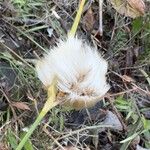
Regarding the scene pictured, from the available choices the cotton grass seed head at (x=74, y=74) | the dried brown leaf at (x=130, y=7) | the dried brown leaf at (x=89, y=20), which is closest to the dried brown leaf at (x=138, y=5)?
the dried brown leaf at (x=130, y=7)

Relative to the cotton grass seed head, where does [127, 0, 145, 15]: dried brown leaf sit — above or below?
below

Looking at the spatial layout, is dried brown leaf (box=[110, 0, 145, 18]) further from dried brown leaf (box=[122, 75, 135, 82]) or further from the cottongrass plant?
the cottongrass plant

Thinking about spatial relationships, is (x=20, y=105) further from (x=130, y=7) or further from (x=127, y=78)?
(x=130, y=7)

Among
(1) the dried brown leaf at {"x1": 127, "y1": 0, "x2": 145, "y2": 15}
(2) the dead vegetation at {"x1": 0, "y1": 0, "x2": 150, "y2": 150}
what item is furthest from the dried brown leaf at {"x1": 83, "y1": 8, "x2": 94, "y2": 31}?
(1) the dried brown leaf at {"x1": 127, "y1": 0, "x2": 145, "y2": 15}

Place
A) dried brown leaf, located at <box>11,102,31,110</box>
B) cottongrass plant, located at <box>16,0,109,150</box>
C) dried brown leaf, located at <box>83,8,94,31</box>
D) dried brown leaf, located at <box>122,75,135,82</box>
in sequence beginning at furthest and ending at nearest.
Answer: dried brown leaf, located at <box>83,8,94,31</box>, dried brown leaf, located at <box>122,75,135,82</box>, dried brown leaf, located at <box>11,102,31,110</box>, cottongrass plant, located at <box>16,0,109,150</box>

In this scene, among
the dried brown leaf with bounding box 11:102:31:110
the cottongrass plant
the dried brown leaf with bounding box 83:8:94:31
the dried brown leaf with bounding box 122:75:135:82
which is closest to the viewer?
the cottongrass plant

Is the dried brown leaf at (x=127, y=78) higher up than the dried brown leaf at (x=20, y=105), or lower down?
lower down

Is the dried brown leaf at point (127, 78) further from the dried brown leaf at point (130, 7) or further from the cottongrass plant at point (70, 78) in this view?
the cottongrass plant at point (70, 78)
